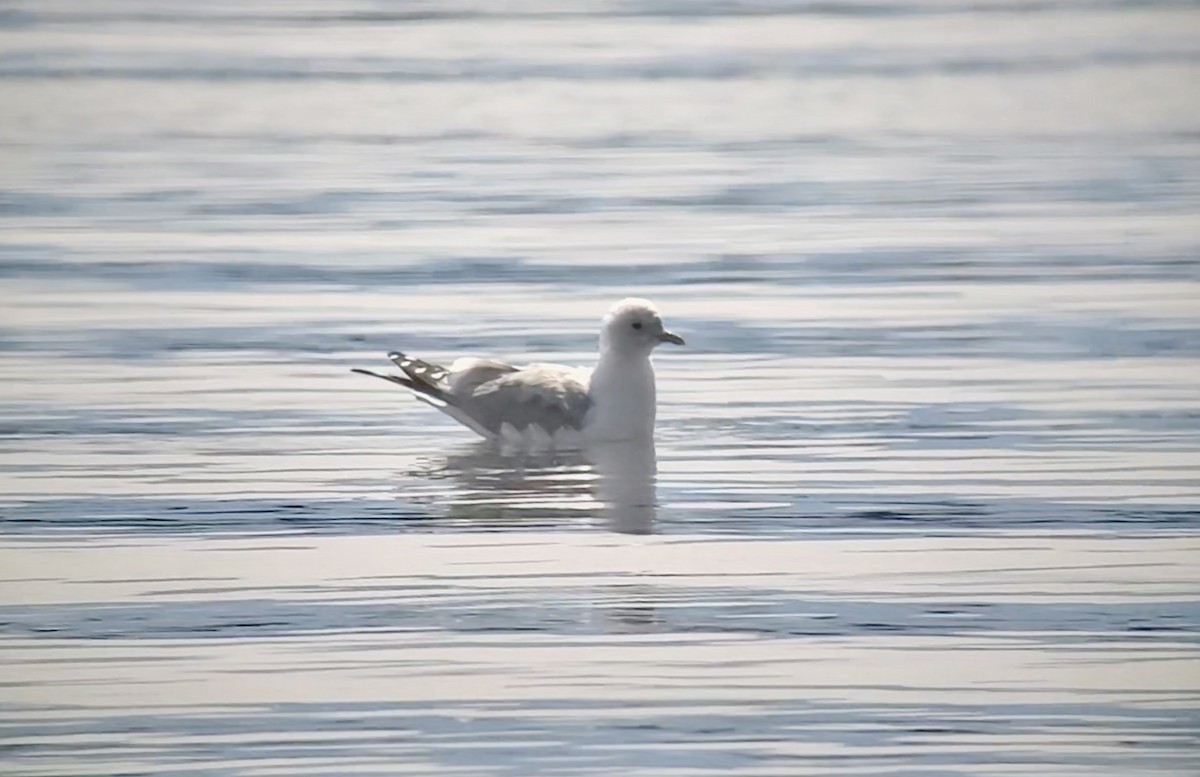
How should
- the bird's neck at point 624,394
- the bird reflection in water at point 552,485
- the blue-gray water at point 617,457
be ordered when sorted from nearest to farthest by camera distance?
the blue-gray water at point 617,457 < the bird reflection in water at point 552,485 < the bird's neck at point 624,394

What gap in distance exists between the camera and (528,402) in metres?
9.89

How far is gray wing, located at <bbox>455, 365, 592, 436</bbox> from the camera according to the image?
9875mm

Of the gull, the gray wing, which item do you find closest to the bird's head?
the gull

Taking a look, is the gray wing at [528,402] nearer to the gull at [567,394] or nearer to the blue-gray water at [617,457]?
the gull at [567,394]

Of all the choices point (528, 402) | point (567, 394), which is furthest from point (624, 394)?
point (528, 402)

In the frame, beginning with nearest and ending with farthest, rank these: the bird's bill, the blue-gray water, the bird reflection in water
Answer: the blue-gray water, the bird reflection in water, the bird's bill

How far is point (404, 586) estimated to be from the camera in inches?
295

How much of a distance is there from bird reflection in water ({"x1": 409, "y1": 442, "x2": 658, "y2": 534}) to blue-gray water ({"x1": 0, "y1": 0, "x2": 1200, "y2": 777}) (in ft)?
0.08

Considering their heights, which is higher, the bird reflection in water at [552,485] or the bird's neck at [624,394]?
the bird's neck at [624,394]

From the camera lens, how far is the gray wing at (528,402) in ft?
32.4

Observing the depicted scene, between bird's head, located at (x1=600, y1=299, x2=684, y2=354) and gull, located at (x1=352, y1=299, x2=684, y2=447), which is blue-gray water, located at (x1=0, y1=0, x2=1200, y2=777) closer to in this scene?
gull, located at (x1=352, y1=299, x2=684, y2=447)

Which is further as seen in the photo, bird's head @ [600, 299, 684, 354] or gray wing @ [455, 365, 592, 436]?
bird's head @ [600, 299, 684, 354]

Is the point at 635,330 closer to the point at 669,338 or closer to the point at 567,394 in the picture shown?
the point at 669,338

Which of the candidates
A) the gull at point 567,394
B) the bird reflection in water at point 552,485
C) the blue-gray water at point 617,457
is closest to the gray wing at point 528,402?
the gull at point 567,394
